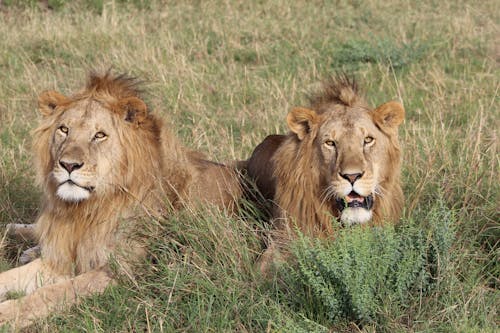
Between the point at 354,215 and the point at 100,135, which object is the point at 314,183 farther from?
the point at 100,135

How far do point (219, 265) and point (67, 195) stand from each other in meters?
0.85

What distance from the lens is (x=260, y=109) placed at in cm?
708

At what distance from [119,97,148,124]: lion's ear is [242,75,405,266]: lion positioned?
74 centimetres

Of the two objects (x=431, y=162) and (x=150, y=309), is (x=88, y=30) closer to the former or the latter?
(x=431, y=162)

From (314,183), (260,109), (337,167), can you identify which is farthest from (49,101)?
(260,109)

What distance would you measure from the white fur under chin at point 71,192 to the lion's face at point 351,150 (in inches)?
43.5

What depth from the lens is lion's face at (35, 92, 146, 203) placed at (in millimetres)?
4156

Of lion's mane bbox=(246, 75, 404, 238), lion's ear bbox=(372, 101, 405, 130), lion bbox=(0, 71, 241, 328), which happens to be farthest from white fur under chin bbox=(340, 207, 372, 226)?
lion bbox=(0, 71, 241, 328)

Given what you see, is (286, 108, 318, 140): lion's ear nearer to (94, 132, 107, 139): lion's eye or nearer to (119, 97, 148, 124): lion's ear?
(119, 97, 148, 124): lion's ear

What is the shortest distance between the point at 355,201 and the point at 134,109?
1260 mm

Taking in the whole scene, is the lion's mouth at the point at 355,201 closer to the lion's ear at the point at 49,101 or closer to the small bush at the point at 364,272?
the small bush at the point at 364,272

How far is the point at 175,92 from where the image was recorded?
285 inches

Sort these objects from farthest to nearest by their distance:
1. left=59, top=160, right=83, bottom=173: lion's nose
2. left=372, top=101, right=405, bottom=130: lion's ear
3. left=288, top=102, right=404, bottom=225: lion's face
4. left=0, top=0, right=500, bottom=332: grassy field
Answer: left=372, top=101, right=405, bottom=130: lion's ear
left=59, top=160, right=83, bottom=173: lion's nose
left=288, top=102, right=404, bottom=225: lion's face
left=0, top=0, right=500, bottom=332: grassy field

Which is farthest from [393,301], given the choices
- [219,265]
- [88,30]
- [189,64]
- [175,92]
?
[88,30]
